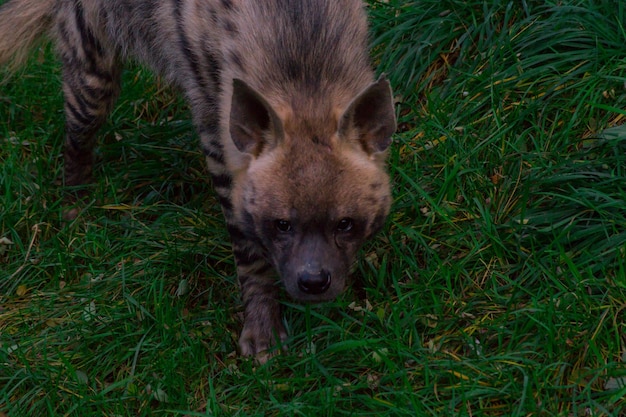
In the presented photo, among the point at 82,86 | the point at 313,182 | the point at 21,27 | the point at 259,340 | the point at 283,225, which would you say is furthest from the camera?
the point at 21,27

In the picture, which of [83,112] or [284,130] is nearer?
Result: [284,130]

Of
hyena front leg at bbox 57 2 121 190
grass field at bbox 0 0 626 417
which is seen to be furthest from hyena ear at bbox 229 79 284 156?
hyena front leg at bbox 57 2 121 190

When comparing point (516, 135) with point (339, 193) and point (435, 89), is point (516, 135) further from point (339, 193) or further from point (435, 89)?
point (339, 193)

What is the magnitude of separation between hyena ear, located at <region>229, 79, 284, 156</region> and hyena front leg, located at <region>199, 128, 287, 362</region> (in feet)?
1.77

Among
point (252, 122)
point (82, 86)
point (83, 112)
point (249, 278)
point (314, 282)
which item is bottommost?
point (249, 278)

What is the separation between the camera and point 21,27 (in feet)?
19.7

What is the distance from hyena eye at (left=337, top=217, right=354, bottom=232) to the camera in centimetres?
393

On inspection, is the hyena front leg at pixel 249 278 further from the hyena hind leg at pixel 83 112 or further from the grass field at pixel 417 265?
the hyena hind leg at pixel 83 112

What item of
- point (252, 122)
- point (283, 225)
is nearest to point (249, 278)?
point (283, 225)

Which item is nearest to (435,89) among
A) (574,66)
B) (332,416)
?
(574,66)

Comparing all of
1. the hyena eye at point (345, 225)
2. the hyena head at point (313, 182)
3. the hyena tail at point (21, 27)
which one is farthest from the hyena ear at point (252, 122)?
the hyena tail at point (21, 27)

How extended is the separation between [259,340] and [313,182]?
1.06 metres

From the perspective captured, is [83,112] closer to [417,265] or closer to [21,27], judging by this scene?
[21,27]

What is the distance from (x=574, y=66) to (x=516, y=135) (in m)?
0.49
